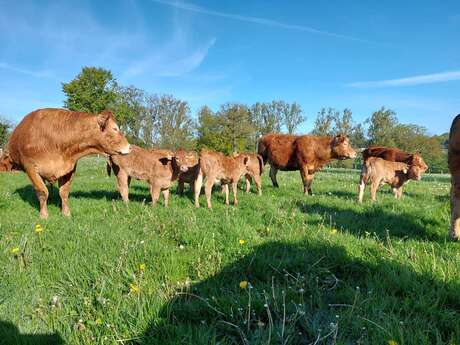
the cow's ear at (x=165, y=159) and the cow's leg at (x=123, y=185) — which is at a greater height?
the cow's ear at (x=165, y=159)

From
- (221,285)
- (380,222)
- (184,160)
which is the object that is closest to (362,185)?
(380,222)

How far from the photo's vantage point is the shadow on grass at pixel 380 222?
5.55m

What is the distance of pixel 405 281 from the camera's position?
339 centimetres

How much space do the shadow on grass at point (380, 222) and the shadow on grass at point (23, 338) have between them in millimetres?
4269

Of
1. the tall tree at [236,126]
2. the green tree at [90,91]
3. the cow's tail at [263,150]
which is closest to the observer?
the cow's tail at [263,150]

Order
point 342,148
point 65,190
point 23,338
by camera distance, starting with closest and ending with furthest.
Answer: point 23,338
point 65,190
point 342,148

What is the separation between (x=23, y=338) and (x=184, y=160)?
6.71m

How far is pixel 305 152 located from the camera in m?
12.5

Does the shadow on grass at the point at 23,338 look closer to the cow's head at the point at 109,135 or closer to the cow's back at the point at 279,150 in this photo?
the cow's head at the point at 109,135

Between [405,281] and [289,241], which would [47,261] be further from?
[405,281]

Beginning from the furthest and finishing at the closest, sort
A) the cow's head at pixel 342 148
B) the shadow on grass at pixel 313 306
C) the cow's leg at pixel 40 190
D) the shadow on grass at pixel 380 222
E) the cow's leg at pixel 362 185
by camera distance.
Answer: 1. the cow's head at pixel 342 148
2. the cow's leg at pixel 362 185
3. the cow's leg at pixel 40 190
4. the shadow on grass at pixel 380 222
5. the shadow on grass at pixel 313 306

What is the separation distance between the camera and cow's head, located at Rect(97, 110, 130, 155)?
7676 mm

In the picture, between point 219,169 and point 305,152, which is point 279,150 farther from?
point 219,169

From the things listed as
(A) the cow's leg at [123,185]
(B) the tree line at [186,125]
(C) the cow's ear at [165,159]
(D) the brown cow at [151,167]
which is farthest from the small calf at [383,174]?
(B) the tree line at [186,125]
